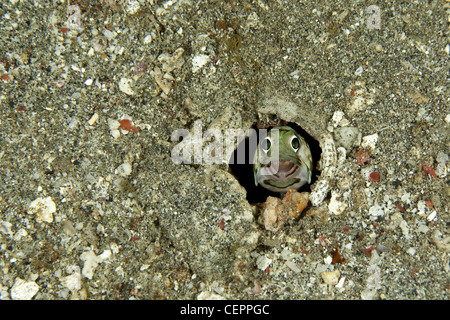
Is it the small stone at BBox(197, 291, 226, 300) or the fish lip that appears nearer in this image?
the small stone at BBox(197, 291, 226, 300)

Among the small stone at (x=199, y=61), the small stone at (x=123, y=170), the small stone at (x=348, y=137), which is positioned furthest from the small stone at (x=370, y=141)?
the small stone at (x=123, y=170)

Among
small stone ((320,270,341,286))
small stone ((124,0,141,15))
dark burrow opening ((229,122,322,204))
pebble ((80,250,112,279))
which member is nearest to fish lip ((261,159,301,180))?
dark burrow opening ((229,122,322,204))

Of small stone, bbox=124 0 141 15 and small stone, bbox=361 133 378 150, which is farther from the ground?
small stone, bbox=124 0 141 15

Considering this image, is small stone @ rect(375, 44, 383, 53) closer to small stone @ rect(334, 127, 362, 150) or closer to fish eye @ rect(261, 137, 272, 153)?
small stone @ rect(334, 127, 362, 150)

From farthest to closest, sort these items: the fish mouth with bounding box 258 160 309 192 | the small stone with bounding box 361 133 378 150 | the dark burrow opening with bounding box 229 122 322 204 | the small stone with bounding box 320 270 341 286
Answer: the dark burrow opening with bounding box 229 122 322 204, the fish mouth with bounding box 258 160 309 192, the small stone with bounding box 361 133 378 150, the small stone with bounding box 320 270 341 286

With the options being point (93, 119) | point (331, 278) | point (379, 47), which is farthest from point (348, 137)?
point (93, 119)

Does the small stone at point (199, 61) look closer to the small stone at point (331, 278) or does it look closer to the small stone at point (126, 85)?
the small stone at point (126, 85)
